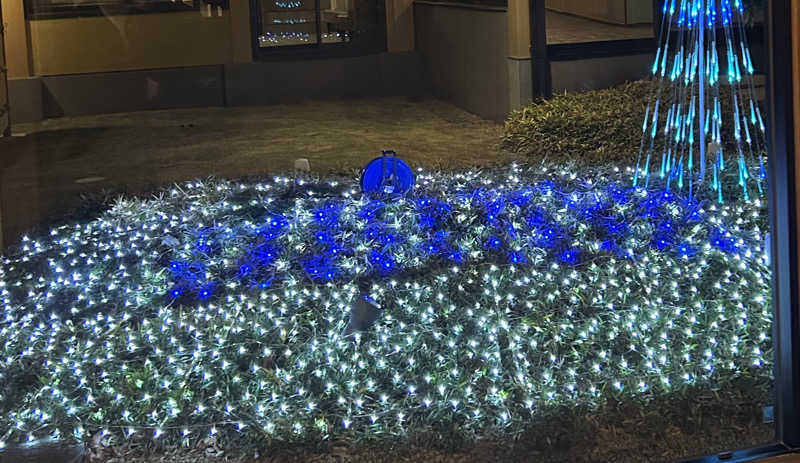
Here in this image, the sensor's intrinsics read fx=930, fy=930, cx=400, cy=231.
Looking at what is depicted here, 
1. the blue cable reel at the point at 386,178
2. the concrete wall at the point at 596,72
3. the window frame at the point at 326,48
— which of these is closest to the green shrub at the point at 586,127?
the concrete wall at the point at 596,72

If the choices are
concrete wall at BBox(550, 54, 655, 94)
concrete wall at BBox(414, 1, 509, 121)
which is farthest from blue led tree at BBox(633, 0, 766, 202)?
concrete wall at BBox(414, 1, 509, 121)

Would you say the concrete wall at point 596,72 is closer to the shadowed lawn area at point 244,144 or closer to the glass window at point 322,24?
the shadowed lawn area at point 244,144

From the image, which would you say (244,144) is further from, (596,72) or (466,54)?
(596,72)

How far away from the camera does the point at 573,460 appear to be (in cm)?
262

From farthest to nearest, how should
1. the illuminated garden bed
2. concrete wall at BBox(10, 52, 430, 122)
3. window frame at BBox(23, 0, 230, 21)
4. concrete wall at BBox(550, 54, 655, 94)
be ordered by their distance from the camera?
concrete wall at BBox(550, 54, 655, 94) < concrete wall at BBox(10, 52, 430, 122) < window frame at BBox(23, 0, 230, 21) < the illuminated garden bed

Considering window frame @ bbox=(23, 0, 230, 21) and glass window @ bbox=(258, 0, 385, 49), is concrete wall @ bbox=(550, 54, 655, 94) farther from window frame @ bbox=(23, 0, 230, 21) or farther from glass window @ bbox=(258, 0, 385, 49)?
window frame @ bbox=(23, 0, 230, 21)

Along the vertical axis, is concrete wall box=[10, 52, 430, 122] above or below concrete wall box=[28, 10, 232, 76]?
below

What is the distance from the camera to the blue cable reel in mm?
4730

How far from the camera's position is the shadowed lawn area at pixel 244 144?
4648 millimetres

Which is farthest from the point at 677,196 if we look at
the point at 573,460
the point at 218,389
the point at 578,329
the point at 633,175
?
the point at 218,389

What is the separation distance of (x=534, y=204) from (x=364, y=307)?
1450 mm

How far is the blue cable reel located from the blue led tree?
117 cm

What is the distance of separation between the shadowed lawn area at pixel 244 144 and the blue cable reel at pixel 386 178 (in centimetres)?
34

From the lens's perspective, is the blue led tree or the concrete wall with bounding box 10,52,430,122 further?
the concrete wall with bounding box 10,52,430,122
